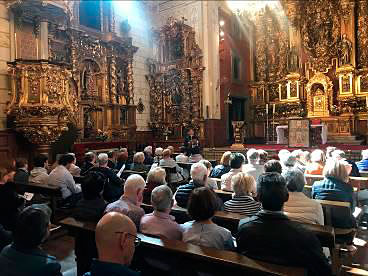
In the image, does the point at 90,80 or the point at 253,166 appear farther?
the point at 90,80

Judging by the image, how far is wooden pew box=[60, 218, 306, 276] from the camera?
2010mm

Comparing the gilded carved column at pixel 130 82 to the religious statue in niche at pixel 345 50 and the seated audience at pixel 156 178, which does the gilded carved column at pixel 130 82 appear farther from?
the seated audience at pixel 156 178

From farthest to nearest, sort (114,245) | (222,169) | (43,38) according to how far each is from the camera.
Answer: (43,38), (222,169), (114,245)

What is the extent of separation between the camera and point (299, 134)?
38.0 ft

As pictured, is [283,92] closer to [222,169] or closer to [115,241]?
[222,169]

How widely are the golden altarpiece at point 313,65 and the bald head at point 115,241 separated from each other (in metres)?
13.1

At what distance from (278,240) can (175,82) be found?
13.4m

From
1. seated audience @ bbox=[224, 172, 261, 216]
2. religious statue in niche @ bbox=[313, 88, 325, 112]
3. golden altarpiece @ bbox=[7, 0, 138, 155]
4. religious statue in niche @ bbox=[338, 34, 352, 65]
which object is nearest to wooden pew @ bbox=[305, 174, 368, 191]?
seated audience @ bbox=[224, 172, 261, 216]

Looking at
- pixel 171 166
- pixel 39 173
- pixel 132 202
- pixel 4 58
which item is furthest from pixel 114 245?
pixel 4 58

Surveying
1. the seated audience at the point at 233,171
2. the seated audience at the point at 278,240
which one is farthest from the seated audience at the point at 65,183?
the seated audience at the point at 278,240

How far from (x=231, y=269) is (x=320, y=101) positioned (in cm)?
1380

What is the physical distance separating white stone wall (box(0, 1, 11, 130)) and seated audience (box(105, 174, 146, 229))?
7722 millimetres

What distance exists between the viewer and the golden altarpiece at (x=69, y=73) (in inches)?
362

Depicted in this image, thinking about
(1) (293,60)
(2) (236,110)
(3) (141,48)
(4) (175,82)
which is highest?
(3) (141,48)
